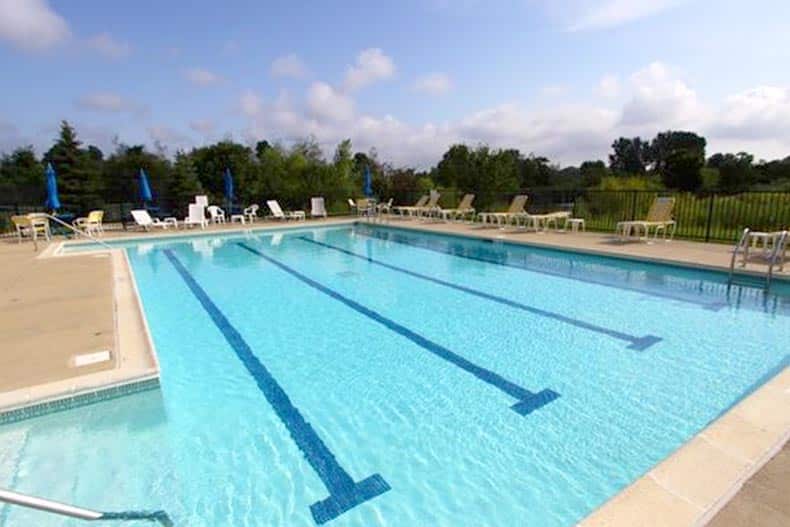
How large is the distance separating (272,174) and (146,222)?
7.58 meters

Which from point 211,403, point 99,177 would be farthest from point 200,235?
point 99,177

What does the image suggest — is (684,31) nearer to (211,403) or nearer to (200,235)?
(211,403)

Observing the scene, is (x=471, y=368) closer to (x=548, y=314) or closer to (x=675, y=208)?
(x=548, y=314)

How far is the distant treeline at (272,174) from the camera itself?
1633cm

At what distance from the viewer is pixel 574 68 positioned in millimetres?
10484

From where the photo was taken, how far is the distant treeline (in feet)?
53.6

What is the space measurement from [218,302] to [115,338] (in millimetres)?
2435

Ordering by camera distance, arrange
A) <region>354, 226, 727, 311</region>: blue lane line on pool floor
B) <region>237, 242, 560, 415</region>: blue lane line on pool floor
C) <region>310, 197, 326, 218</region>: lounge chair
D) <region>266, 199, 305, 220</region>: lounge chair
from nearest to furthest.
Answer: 1. <region>237, 242, 560, 415</region>: blue lane line on pool floor
2. <region>354, 226, 727, 311</region>: blue lane line on pool floor
3. <region>266, 199, 305, 220</region>: lounge chair
4. <region>310, 197, 326, 218</region>: lounge chair

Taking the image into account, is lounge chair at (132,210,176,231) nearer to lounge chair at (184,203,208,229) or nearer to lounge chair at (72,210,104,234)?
lounge chair at (184,203,208,229)

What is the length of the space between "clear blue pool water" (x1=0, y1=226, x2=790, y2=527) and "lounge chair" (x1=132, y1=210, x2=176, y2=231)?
8.45 metres

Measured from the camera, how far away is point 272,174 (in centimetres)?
Result: 2016

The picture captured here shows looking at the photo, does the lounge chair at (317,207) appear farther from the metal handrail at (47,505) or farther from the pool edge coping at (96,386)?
the metal handrail at (47,505)

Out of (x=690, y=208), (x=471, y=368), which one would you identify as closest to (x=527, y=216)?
(x=690, y=208)

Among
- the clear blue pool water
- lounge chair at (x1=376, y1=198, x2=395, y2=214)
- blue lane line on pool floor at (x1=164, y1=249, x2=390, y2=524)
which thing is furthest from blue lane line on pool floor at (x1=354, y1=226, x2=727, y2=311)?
blue lane line on pool floor at (x1=164, y1=249, x2=390, y2=524)
